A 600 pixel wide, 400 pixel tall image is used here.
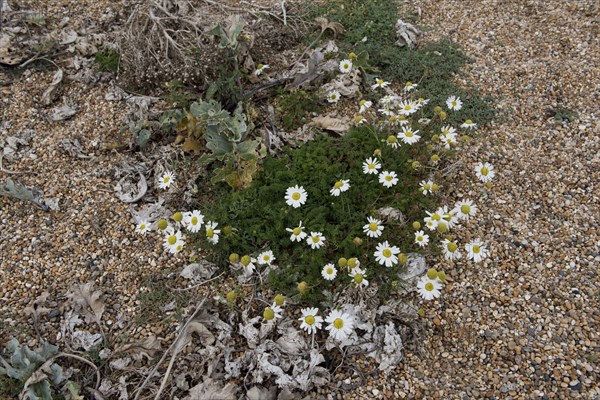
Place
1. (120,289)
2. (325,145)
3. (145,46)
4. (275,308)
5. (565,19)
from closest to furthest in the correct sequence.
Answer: (275,308)
(120,289)
(325,145)
(145,46)
(565,19)

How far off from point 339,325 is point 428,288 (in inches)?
21.6

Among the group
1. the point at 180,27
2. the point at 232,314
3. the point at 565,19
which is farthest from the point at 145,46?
the point at 565,19

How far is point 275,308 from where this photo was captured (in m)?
2.91

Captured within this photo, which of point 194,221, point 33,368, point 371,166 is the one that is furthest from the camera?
point 371,166

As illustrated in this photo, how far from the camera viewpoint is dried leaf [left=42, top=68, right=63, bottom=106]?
442 cm

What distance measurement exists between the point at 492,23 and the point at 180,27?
3.00 m

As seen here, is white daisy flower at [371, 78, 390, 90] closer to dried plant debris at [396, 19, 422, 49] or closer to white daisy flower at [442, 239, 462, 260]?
dried plant debris at [396, 19, 422, 49]

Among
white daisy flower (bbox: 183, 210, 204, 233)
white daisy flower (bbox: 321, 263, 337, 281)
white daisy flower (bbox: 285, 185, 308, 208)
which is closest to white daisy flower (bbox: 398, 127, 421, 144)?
white daisy flower (bbox: 285, 185, 308, 208)

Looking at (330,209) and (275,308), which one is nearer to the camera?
(275,308)

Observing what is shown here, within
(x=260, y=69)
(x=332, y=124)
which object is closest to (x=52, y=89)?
(x=260, y=69)

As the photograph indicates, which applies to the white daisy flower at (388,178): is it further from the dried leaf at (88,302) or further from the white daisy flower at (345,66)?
the dried leaf at (88,302)

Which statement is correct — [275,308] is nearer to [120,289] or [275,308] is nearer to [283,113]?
[120,289]

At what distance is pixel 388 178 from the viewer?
3309mm

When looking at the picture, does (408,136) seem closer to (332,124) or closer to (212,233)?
(332,124)
